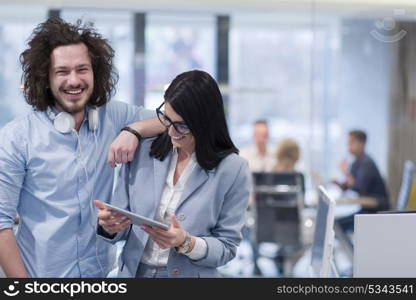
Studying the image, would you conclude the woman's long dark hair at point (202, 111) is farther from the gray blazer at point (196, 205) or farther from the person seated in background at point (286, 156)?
the person seated in background at point (286, 156)

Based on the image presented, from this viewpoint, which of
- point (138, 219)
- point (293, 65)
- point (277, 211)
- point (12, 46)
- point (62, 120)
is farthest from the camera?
point (293, 65)

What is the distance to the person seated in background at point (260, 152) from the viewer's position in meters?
7.42

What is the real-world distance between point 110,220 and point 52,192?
32 cm

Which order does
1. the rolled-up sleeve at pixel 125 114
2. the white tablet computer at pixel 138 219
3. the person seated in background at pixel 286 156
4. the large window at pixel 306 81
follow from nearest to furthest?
the white tablet computer at pixel 138 219 < the rolled-up sleeve at pixel 125 114 < the person seated in background at pixel 286 156 < the large window at pixel 306 81

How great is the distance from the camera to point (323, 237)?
3.06 m

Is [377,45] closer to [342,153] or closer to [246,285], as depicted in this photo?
[342,153]

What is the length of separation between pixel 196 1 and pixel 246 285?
5.40 m

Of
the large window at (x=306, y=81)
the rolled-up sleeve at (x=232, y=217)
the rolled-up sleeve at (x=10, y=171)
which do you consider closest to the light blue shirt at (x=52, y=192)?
the rolled-up sleeve at (x=10, y=171)

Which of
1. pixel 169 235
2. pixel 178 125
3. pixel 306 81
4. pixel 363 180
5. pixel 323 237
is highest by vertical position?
pixel 306 81

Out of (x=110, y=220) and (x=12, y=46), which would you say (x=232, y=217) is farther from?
(x=12, y=46)

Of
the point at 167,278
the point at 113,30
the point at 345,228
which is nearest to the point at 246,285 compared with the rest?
the point at 167,278

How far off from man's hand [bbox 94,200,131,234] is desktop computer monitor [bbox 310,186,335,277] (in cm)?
77

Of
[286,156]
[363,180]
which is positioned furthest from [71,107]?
[363,180]

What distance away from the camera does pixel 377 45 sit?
25.9ft
